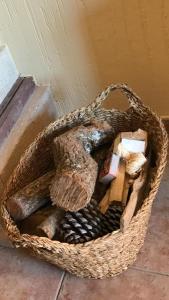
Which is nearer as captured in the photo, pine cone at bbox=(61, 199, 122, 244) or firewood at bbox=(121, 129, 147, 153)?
pine cone at bbox=(61, 199, 122, 244)

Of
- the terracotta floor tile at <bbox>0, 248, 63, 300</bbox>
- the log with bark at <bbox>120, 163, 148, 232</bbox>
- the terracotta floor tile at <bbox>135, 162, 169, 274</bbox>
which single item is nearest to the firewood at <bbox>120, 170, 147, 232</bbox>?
the log with bark at <bbox>120, 163, 148, 232</bbox>

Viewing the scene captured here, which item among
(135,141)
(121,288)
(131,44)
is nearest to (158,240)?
(121,288)

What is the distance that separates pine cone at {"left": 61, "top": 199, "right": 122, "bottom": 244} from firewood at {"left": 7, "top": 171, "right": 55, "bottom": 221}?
86 mm

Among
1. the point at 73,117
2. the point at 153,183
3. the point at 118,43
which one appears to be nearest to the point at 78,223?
the point at 153,183

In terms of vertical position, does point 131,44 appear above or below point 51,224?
above

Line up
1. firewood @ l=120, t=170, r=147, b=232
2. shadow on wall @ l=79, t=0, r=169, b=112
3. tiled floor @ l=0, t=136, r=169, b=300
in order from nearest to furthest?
firewood @ l=120, t=170, r=147, b=232 < tiled floor @ l=0, t=136, r=169, b=300 < shadow on wall @ l=79, t=0, r=169, b=112

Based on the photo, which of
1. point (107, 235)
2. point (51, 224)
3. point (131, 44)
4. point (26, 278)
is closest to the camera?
point (107, 235)

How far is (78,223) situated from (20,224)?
6.6 inches

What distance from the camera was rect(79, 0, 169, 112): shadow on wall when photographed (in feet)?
3.34

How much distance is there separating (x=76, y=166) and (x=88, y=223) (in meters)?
0.14

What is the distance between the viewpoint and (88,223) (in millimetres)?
851

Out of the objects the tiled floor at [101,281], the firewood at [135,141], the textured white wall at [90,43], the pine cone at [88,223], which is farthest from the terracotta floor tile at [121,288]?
the textured white wall at [90,43]

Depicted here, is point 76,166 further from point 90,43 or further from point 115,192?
point 90,43

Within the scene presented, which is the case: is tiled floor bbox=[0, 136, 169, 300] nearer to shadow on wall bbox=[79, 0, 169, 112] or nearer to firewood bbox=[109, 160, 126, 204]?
firewood bbox=[109, 160, 126, 204]
